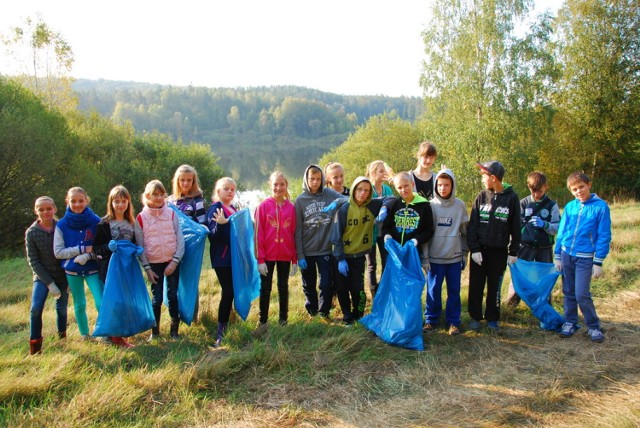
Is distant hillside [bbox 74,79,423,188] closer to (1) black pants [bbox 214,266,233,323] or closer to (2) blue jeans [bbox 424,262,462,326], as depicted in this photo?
(2) blue jeans [bbox 424,262,462,326]

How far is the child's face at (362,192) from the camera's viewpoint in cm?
427

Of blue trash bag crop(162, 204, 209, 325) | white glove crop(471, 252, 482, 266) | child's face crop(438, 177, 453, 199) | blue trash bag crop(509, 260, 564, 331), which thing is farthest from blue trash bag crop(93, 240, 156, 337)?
→ blue trash bag crop(509, 260, 564, 331)

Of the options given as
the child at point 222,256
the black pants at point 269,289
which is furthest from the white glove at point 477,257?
the child at point 222,256

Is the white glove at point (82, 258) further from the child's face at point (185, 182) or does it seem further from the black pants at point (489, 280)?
the black pants at point (489, 280)

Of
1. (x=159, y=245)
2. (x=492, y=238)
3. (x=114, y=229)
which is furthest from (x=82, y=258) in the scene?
(x=492, y=238)

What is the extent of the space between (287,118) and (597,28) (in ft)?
284

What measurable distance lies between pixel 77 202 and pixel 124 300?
1.01 metres

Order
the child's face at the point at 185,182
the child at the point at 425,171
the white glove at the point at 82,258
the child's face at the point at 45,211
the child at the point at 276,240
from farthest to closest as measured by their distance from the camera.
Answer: the child at the point at 425,171 < the child's face at the point at 185,182 < the child at the point at 276,240 < the child's face at the point at 45,211 < the white glove at the point at 82,258

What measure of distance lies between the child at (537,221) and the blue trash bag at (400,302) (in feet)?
4.80

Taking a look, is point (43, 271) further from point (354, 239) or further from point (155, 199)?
point (354, 239)

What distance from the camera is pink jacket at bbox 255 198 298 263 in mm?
4270

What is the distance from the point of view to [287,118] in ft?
333

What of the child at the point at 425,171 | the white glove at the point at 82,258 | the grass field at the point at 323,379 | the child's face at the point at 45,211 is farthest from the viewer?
the child at the point at 425,171

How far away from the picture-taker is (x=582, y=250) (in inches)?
162
